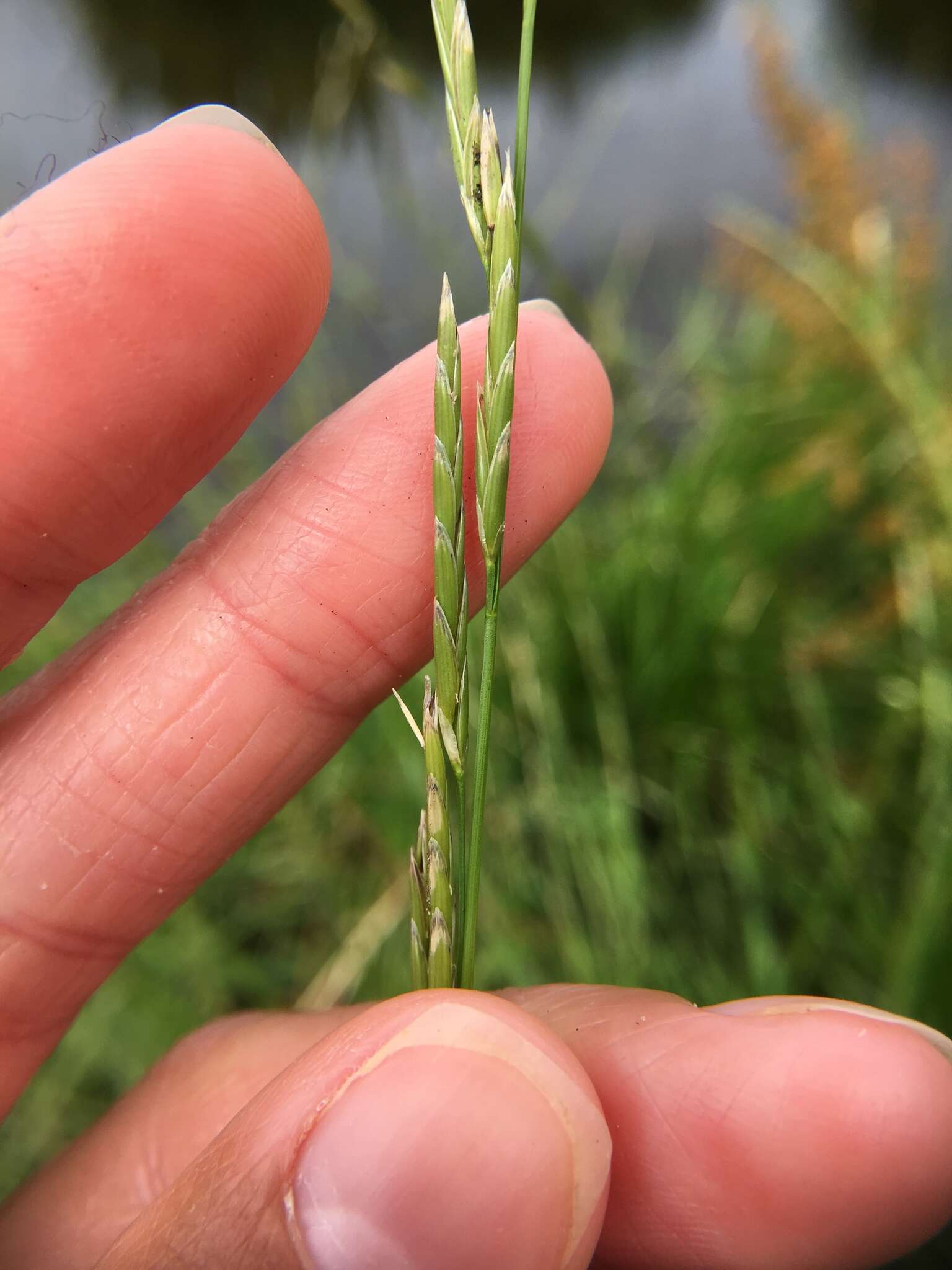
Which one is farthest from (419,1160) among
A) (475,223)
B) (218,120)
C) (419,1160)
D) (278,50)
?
(278,50)

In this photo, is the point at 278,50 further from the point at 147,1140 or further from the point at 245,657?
the point at 147,1140

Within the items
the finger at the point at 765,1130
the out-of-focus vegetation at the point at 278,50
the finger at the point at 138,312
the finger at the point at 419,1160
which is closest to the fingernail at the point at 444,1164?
the finger at the point at 419,1160

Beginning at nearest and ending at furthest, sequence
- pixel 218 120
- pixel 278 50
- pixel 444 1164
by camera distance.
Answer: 1. pixel 444 1164
2. pixel 218 120
3. pixel 278 50

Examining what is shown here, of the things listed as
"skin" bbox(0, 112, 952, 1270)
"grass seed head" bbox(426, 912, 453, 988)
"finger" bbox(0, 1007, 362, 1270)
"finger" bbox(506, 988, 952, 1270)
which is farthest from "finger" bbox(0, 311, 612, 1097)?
"finger" bbox(506, 988, 952, 1270)

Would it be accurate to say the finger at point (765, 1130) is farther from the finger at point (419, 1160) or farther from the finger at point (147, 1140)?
the finger at point (147, 1140)

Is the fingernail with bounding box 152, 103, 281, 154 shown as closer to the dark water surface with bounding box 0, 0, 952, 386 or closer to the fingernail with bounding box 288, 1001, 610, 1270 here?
the dark water surface with bounding box 0, 0, 952, 386

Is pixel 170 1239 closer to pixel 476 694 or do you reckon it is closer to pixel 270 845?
pixel 476 694
